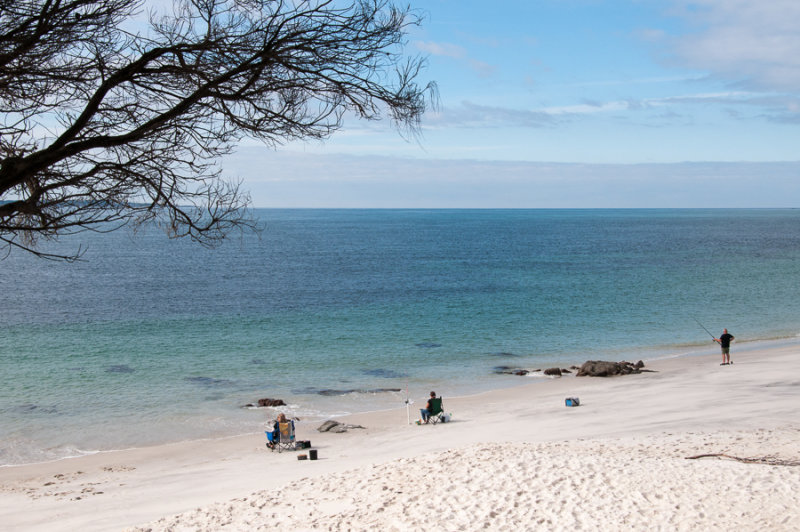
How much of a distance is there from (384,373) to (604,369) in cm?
972

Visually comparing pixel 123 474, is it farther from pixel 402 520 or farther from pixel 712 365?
pixel 712 365

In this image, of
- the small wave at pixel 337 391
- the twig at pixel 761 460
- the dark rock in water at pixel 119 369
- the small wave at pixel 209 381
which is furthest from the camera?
the dark rock in water at pixel 119 369

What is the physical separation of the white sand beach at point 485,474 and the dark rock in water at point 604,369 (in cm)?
388

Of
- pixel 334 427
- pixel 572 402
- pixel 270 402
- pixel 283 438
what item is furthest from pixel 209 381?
pixel 572 402

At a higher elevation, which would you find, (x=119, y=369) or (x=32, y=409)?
(x=119, y=369)

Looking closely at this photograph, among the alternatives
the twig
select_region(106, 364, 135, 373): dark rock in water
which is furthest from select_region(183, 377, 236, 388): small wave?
the twig

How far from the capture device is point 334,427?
2131cm

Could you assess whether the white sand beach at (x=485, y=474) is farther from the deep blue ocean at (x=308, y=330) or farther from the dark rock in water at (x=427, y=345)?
the dark rock in water at (x=427, y=345)

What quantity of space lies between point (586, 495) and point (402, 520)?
299cm

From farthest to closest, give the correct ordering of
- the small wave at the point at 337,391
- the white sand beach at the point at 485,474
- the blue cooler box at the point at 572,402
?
the small wave at the point at 337,391 → the blue cooler box at the point at 572,402 → the white sand beach at the point at 485,474

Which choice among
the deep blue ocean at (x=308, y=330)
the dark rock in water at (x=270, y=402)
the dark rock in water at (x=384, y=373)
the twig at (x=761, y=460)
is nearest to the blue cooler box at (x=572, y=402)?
the deep blue ocean at (x=308, y=330)

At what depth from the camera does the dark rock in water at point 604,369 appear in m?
29.2

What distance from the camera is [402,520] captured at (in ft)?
33.3

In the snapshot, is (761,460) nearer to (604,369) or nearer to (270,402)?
(604,369)
